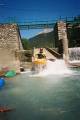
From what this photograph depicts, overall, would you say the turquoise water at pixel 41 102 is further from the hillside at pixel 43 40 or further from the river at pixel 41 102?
the hillside at pixel 43 40

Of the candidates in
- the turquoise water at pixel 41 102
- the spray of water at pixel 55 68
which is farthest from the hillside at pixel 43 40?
the turquoise water at pixel 41 102

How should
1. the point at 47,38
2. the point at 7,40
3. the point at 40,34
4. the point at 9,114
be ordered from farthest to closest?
the point at 40,34, the point at 47,38, the point at 7,40, the point at 9,114

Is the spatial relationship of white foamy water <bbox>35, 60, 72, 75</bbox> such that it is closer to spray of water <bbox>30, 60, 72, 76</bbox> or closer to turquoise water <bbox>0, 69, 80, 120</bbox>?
spray of water <bbox>30, 60, 72, 76</bbox>

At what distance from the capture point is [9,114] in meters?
9.15

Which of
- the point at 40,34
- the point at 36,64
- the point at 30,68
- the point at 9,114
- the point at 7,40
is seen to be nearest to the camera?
the point at 9,114

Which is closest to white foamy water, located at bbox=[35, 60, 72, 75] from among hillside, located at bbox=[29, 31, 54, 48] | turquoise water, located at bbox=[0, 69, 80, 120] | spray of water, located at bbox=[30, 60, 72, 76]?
spray of water, located at bbox=[30, 60, 72, 76]

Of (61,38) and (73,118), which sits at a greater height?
(61,38)

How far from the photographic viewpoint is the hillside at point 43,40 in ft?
202

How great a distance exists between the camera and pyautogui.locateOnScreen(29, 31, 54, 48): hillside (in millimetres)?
61697

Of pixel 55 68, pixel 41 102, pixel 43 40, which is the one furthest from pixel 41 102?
pixel 43 40

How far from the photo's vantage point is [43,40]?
66812 mm

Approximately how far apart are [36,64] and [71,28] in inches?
584

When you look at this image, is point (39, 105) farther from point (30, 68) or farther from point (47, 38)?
point (47, 38)

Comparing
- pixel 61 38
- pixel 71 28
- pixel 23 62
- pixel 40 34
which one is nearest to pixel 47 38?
pixel 40 34
